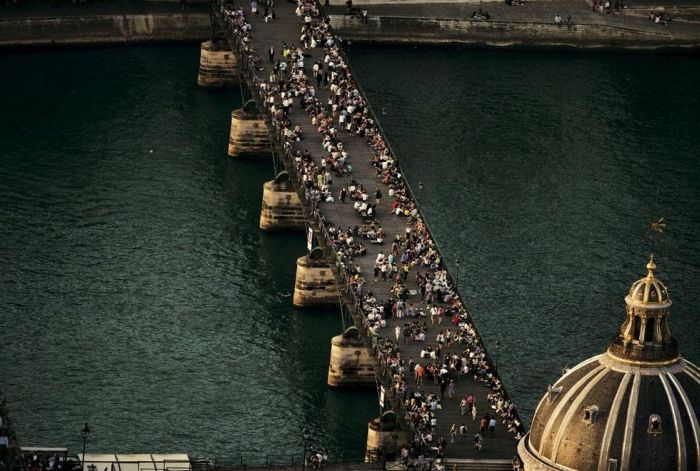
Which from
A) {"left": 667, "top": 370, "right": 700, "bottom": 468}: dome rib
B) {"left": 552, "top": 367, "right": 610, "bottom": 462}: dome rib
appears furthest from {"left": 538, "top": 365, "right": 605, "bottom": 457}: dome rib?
{"left": 667, "top": 370, "right": 700, "bottom": 468}: dome rib

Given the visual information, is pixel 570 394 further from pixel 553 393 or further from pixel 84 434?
pixel 84 434

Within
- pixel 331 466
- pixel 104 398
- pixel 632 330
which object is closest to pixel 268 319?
pixel 104 398

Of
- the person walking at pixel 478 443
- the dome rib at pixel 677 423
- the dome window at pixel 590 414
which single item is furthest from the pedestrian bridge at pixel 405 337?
the dome rib at pixel 677 423

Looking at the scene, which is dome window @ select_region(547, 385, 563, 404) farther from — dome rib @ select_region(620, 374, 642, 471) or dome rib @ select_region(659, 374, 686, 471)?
dome rib @ select_region(659, 374, 686, 471)

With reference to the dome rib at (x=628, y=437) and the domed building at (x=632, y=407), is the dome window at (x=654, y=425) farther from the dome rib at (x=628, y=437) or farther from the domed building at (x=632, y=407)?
the dome rib at (x=628, y=437)

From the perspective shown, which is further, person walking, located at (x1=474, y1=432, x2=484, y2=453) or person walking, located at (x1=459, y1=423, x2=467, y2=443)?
person walking, located at (x1=459, y1=423, x2=467, y2=443)
